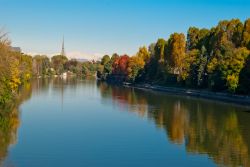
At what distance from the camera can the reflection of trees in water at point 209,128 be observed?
73.6 feet

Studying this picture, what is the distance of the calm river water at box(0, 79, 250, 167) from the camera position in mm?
20141

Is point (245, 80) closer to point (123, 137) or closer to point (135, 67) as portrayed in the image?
point (123, 137)

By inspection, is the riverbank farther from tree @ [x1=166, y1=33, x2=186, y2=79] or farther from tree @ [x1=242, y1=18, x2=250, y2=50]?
tree @ [x1=242, y1=18, x2=250, y2=50]

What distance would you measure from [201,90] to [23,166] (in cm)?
4590

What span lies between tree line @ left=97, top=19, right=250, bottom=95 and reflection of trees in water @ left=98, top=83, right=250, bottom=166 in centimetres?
718

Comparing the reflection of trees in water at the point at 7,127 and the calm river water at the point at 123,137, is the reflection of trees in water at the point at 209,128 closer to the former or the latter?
the calm river water at the point at 123,137

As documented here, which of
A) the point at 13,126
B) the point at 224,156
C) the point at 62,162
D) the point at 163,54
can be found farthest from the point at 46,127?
the point at 163,54

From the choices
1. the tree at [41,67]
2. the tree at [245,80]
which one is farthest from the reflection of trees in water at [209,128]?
the tree at [41,67]

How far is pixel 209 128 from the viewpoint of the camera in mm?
30484

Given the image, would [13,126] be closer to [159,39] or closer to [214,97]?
[214,97]

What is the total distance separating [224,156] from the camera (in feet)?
70.7

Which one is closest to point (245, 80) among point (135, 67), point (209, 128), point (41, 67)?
point (209, 128)

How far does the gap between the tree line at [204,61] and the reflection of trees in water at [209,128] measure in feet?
23.6

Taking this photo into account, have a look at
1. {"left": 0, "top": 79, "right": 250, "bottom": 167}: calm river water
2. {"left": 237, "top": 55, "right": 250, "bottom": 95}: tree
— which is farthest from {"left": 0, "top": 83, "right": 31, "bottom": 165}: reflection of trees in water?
{"left": 237, "top": 55, "right": 250, "bottom": 95}: tree
